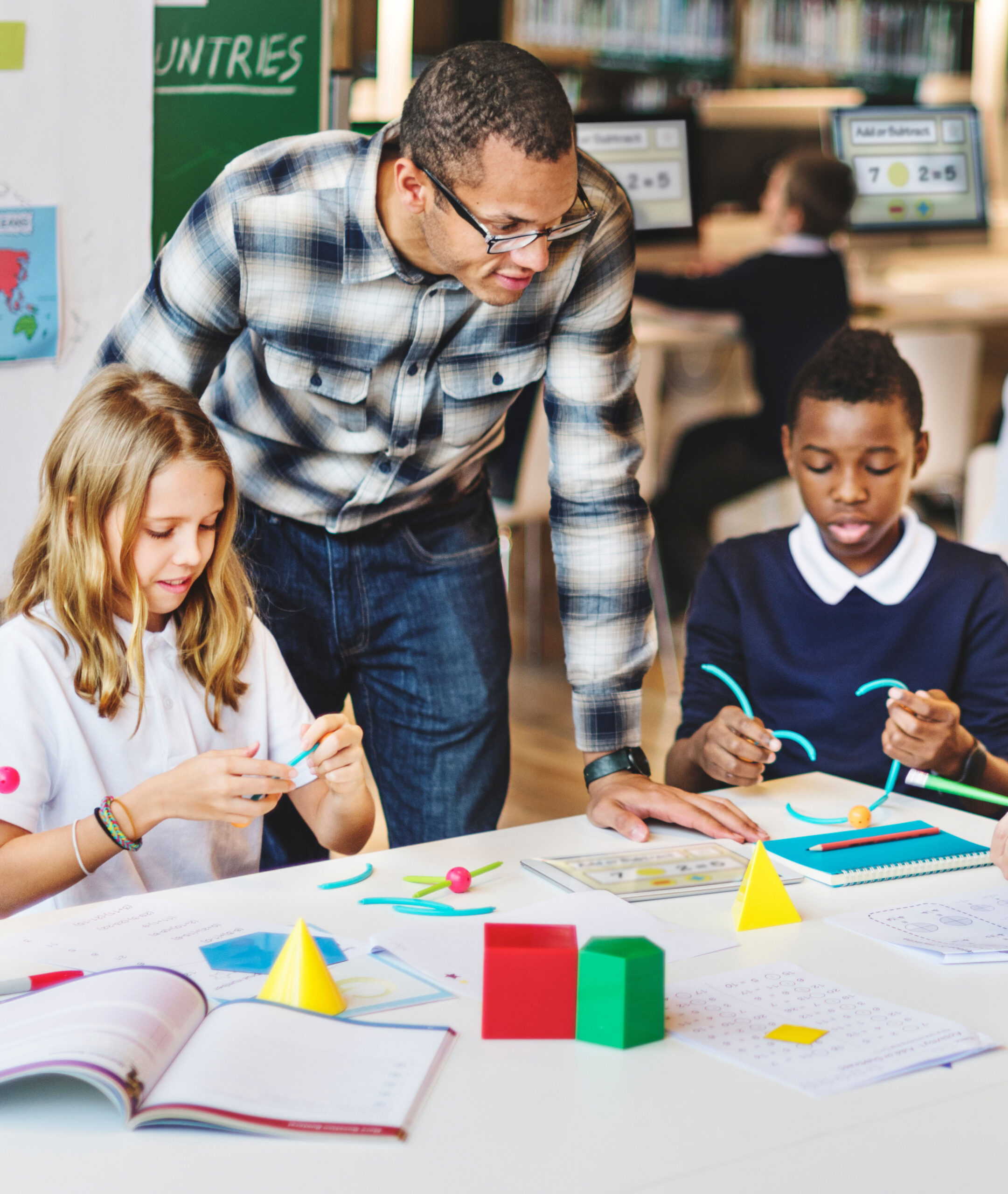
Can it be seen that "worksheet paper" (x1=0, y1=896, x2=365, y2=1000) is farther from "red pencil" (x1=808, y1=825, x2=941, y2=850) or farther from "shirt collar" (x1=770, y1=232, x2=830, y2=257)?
"shirt collar" (x1=770, y1=232, x2=830, y2=257)

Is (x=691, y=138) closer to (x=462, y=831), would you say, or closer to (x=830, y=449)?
(x=830, y=449)

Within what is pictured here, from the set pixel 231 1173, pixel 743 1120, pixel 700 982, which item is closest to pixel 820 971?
pixel 700 982

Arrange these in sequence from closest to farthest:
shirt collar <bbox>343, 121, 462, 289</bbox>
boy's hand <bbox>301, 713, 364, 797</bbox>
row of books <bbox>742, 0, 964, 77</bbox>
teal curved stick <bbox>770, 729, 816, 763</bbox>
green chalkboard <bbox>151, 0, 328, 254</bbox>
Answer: boy's hand <bbox>301, 713, 364, 797</bbox>, shirt collar <bbox>343, 121, 462, 289</bbox>, teal curved stick <bbox>770, 729, 816, 763</bbox>, green chalkboard <bbox>151, 0, 328, 254</bbox>, row of books <bbox>742, 0, 964, 77</bbox>

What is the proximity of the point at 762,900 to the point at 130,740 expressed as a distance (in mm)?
666

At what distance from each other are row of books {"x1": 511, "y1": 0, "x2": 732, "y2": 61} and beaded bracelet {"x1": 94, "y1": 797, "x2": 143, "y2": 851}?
5034 millimetres

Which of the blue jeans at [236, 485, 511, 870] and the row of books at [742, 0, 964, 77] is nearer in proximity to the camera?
the blue jeans at [236, 485, 511, 870]

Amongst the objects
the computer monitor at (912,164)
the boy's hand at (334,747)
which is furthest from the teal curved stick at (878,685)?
the computer monitor at (912,164)

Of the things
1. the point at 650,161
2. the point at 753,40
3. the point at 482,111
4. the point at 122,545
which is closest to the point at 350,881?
the point at 122,545

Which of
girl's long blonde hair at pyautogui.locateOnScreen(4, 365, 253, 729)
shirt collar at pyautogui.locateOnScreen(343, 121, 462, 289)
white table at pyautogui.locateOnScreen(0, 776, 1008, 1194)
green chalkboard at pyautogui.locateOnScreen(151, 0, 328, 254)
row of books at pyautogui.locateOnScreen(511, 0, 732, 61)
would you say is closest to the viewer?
white table at pyautogui.locateOnScreen(0, 776, 1008, 1194)

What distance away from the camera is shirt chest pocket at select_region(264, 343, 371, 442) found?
162 cm

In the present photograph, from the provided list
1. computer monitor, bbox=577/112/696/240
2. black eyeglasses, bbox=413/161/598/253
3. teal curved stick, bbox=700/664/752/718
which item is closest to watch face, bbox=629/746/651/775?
teal curved stick, bbox=700/664/752/718

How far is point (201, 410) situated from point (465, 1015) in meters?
0.78

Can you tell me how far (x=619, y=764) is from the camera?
5.37 feet

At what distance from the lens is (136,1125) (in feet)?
2.75
